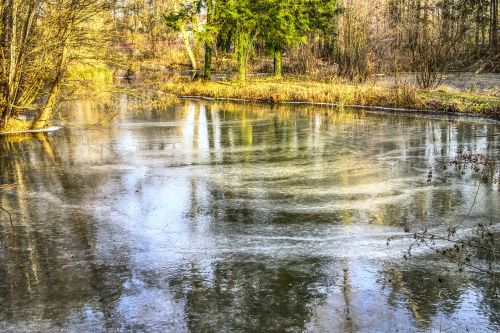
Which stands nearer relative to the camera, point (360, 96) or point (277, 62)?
point (360, 96)

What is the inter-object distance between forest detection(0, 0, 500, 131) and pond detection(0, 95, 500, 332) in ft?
8.15

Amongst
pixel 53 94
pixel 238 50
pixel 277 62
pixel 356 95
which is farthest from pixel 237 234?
pixel 277 62

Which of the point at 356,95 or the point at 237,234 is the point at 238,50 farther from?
the point at 237,234

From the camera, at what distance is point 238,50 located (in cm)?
3303

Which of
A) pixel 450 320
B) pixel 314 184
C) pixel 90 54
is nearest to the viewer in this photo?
pixel 450 320

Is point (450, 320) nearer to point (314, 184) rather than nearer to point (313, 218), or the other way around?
point (313, 218)

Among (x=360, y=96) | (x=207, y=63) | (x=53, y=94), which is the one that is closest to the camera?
(x=53, y=94)

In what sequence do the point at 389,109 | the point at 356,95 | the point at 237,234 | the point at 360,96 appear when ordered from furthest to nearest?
the point at 356,95 → the point at 360,96 → the point at 389,109 → the point at 237,234

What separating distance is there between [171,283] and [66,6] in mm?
11966

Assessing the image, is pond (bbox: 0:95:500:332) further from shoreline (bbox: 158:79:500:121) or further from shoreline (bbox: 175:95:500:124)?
shoreline (bbox: 158:79:500:121)

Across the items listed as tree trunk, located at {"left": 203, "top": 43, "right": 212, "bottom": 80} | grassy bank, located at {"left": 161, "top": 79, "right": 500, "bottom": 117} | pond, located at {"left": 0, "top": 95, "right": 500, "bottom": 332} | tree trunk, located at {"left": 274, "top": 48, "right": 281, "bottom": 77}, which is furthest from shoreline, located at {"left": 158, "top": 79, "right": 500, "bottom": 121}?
pond, located at {"left": 0, "top": 95, "right": 500, "bottom": 332}

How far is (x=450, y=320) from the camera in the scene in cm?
484

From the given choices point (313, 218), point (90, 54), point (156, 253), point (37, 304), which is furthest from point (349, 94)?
point (37, 304)

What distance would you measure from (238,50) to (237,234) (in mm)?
26856
